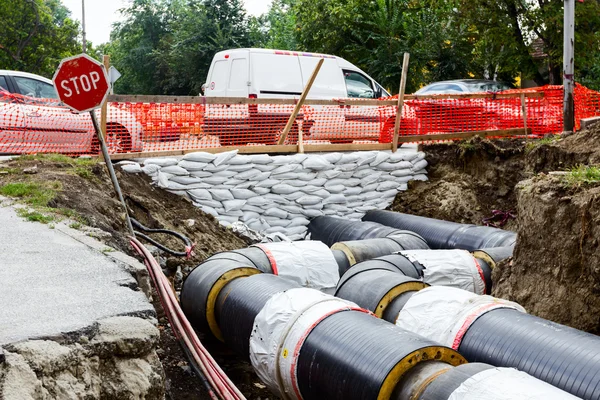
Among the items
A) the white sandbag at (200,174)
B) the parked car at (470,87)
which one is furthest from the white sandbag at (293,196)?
the parked car at (470,87)

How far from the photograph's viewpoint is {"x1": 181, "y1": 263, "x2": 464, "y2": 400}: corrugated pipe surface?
387 cm

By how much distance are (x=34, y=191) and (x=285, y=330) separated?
3.06 metres

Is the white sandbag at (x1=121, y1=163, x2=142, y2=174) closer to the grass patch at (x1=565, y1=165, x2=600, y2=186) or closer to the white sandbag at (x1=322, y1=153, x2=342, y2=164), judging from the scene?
the white sandbag at (x1=322, y1=153, x2=342, y2=164)

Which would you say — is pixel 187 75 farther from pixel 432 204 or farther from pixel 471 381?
pixel 471 381

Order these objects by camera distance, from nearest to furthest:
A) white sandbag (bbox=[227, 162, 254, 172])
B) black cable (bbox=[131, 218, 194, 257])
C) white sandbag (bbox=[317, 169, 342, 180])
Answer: black cable (bbox=[131, 218, 194, 257]), white sandbag (bbox=[227, 162, 254, 172]), white sandbag (bbox=[317, 169, 342, 180])

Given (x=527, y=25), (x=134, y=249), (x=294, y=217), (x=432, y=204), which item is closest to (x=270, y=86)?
(x=294, y=217)

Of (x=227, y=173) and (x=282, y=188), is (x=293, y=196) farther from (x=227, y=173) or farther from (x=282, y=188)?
(x=227, y=173)

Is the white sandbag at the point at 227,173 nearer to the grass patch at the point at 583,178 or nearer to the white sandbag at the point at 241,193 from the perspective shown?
the white sandbag at the point at 241,193

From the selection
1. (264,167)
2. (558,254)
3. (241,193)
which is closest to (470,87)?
(264,167)

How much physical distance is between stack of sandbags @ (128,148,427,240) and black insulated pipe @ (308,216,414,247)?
31 centimetres

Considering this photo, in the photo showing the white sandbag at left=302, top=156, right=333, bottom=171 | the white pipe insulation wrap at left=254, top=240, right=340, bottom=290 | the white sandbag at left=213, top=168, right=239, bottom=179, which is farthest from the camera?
the white sandbag at left=302, top=156, right=333, bottom=171

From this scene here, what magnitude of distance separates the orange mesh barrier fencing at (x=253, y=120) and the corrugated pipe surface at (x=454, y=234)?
2.36 meters

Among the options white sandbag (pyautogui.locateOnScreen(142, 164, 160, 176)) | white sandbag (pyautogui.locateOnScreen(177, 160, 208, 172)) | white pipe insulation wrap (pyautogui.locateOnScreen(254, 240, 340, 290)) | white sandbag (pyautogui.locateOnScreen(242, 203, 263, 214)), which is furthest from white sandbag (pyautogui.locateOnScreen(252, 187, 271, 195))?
white pipe insulation wrap (pyautogui.locateOnScreen(254, 240, 340, 290))

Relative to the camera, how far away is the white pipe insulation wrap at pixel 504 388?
3.21m
